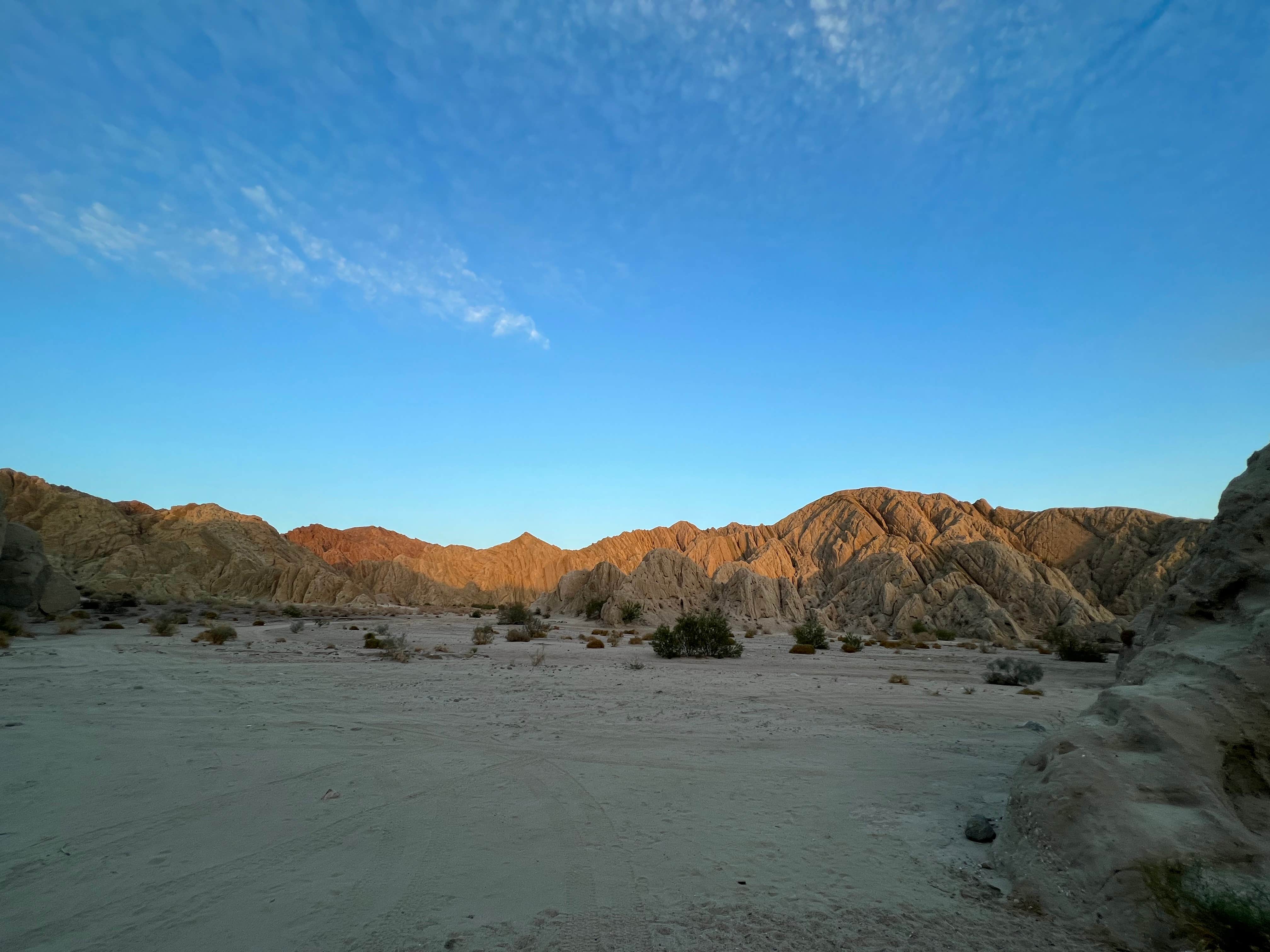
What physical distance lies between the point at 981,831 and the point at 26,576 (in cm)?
3488

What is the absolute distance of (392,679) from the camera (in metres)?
14.0

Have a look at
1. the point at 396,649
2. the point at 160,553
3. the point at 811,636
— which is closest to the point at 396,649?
the point at 396,649

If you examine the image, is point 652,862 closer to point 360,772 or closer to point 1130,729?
point 360,772

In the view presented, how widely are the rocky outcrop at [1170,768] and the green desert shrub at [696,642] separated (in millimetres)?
17493

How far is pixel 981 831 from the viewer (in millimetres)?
5262

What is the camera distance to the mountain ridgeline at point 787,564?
155 feet

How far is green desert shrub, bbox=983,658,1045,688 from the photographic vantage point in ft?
56.4

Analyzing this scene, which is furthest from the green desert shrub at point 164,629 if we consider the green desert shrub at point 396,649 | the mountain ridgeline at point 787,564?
the mountain ridgeline at point 787,564

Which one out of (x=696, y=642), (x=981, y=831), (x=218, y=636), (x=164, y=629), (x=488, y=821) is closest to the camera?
(x=981, y=831)

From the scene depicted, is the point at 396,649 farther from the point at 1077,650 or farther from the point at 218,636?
the point at 1077,650

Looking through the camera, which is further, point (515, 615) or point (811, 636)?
point (515, 615)

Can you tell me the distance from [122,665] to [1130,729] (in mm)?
17882

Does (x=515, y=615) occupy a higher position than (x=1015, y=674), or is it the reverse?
(x=515, y=615)

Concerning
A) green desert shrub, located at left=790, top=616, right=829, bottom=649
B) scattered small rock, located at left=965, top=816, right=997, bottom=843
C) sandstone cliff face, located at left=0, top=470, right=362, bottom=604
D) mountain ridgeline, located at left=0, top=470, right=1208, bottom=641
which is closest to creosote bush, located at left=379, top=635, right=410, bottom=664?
scattered small rock, located at left=965, top=816, right=997, bottom=843
